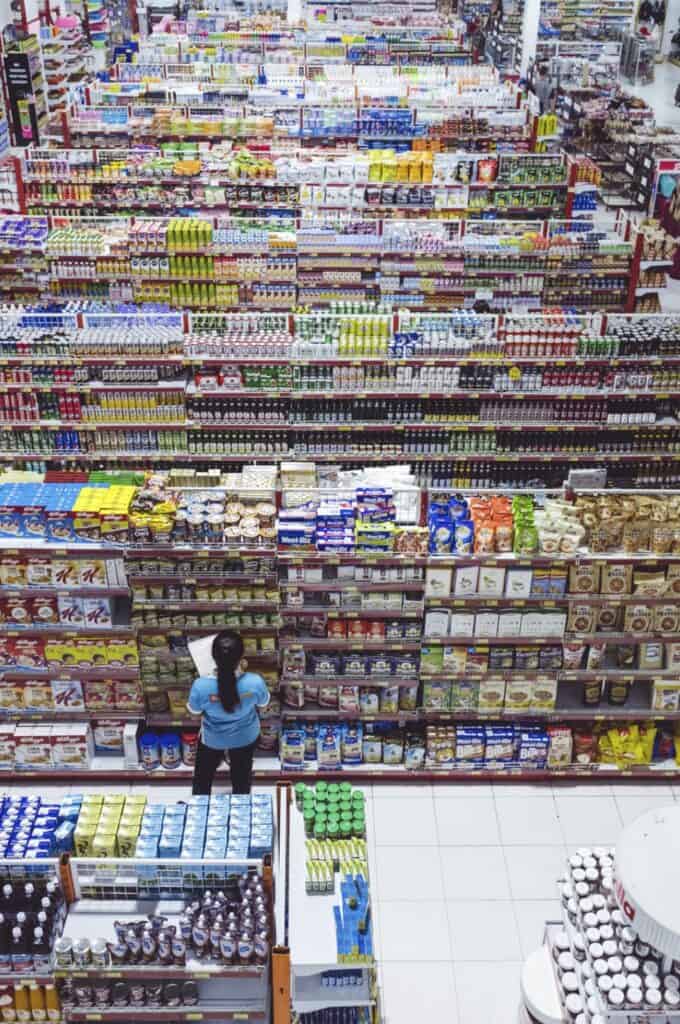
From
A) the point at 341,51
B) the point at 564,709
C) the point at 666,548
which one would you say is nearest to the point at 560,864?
the point at 564,709

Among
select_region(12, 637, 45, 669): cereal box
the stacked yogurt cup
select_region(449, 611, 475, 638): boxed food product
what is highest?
the stacked yogurt cup

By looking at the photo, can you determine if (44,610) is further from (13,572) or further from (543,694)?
(543,694)

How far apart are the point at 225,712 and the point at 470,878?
190cm

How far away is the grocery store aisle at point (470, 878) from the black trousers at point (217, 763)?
1.01 m

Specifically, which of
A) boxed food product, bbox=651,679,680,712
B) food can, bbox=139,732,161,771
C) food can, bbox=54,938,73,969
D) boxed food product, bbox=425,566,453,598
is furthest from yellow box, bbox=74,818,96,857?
boxed food product, bbox=651,679,680,712

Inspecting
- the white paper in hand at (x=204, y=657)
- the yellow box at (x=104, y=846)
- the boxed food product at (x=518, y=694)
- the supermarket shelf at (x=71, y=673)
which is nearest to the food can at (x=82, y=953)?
the yellow box at (x=104, y=846)

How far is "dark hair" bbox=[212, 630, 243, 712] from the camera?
4.95m

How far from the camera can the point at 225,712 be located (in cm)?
522

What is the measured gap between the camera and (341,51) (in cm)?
2003

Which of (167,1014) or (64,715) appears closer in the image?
(167,1014)

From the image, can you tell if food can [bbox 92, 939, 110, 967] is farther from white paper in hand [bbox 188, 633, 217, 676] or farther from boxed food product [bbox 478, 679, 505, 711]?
boxed food product [bbox 478, 679, 505, 711]

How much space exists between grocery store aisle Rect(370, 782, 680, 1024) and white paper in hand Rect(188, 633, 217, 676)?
168 centimetres

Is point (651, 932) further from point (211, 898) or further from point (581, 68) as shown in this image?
point (581, 68)

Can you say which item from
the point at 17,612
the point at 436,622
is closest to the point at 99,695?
the point at 17,612
